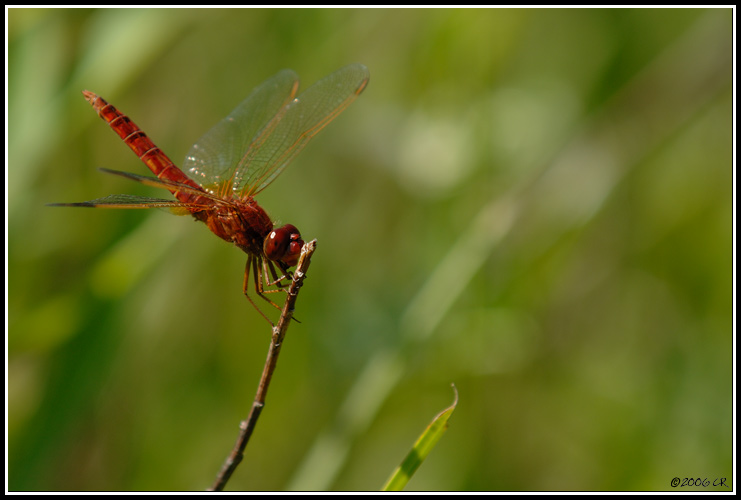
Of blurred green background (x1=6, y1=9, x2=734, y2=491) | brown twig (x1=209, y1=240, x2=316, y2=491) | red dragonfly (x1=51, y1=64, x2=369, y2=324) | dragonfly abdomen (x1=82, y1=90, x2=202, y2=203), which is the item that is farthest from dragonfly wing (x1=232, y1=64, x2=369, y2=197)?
brown twig (x1=209, y1=240, x2=316, y2=491)

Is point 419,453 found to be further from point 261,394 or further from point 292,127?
point 292,127

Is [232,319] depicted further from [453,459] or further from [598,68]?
[598,68]

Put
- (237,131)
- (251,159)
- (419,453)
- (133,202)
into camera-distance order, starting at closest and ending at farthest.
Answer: (419,453), (133,202), (251,159), (237,131)

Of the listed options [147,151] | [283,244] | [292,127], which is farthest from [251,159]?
[283,244]

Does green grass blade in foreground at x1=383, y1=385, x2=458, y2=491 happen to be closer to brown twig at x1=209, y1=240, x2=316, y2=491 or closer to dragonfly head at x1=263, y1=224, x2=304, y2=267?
brown twig at x1=209, y1=240, x2=316, y2=491

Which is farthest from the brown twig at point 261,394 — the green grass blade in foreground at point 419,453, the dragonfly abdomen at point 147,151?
the dragonfly abdomen at point 147,151

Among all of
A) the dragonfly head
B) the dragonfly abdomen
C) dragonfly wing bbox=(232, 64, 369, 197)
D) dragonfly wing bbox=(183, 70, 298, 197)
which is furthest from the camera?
dragonfly wing bbox=(183, 70, 298, 197)

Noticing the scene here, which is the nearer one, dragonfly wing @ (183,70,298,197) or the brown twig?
the brown twig

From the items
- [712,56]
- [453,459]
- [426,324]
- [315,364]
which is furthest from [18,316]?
[712,56]
